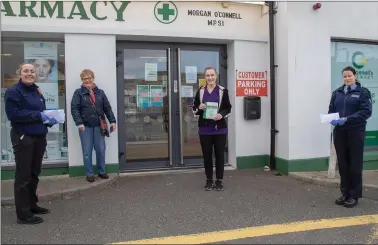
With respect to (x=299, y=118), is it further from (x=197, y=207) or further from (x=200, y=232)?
(x=200, y=232)

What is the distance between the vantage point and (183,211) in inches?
195

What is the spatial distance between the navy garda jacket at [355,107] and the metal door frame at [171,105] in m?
2.78

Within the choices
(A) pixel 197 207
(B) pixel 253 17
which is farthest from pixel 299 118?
(A) pixel 197 207

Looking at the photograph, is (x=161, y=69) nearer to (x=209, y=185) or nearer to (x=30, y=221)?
(x=209, y=185)

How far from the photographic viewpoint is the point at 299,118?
271 inches

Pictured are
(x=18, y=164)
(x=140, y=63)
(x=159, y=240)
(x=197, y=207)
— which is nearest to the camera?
(x=159, y=240)

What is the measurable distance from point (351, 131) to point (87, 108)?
3991 millimetres

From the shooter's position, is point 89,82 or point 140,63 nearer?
point 89,82

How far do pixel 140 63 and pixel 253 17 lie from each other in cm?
236

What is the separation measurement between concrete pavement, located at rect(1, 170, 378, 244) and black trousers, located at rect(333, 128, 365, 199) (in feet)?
0.93

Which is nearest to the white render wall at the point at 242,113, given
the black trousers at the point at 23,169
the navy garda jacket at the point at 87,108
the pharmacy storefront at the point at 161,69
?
the pharmacy storefront at the point at 161,69

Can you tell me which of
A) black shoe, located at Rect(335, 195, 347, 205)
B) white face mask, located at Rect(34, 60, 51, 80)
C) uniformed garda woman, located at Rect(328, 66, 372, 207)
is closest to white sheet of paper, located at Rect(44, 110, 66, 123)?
white face mask, located at Rect(34, 60, 51, 80)

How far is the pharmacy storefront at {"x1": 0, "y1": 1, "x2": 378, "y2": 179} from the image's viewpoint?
6.39 metres

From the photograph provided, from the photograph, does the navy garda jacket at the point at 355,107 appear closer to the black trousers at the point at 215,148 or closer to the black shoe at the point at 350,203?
the black shoe at the point at 350,203
